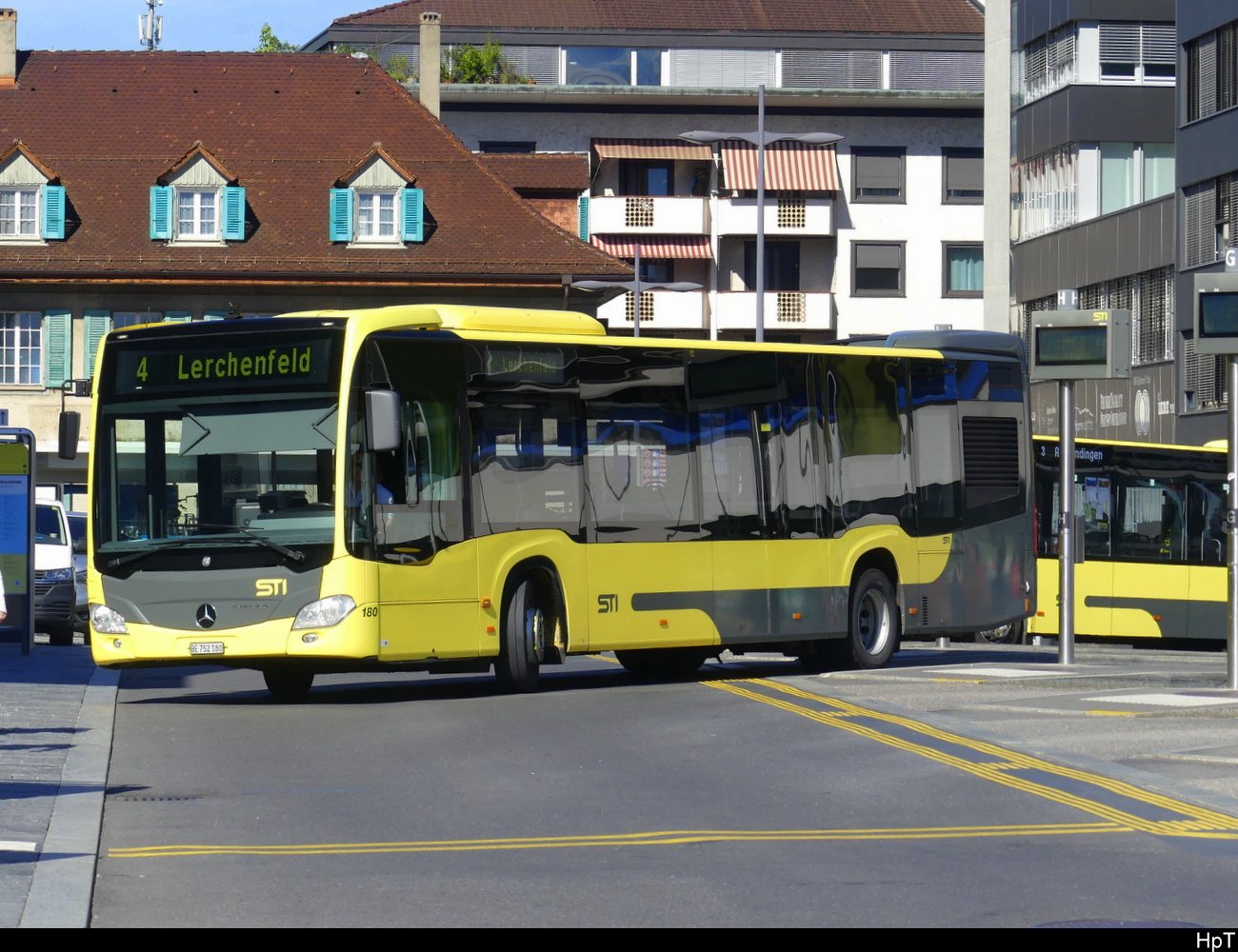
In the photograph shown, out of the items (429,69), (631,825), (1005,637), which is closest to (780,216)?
(429,69)

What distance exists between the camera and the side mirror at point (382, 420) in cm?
1598

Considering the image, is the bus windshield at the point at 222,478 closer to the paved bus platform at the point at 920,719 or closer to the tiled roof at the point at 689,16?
the paved bus platform at the point at 920,719

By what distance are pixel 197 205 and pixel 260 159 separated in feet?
7.49

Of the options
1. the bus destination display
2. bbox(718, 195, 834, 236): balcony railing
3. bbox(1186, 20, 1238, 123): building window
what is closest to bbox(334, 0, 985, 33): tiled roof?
bbox(718, 195, 834, 236): balcony railing

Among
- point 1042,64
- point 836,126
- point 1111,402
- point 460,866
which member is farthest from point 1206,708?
point 836,126

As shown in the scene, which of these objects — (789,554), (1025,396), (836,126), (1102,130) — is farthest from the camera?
(836,126)

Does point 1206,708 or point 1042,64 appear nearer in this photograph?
point 1206,708

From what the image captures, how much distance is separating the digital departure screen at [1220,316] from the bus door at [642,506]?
449cm

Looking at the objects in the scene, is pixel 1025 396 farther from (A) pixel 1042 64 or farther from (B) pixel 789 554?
(A) pixel 1042 64

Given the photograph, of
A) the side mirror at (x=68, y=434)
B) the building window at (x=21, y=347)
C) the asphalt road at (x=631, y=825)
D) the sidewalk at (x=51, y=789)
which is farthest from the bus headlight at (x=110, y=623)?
the building window at (x=21, y=347)

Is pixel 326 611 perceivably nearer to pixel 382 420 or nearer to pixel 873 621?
pixel 382 420

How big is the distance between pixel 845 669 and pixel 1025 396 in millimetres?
3971

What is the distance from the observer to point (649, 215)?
2569 inches

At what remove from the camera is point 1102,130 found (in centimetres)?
4641
